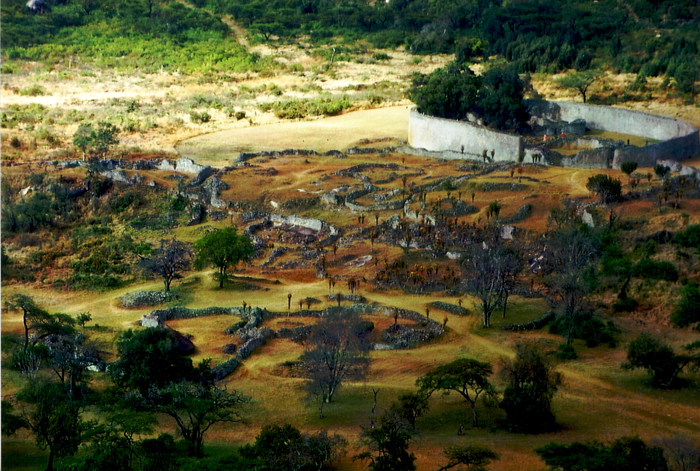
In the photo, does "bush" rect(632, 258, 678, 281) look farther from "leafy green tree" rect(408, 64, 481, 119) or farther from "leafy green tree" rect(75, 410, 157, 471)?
"leafy green tree" rect(408, 64, 481, 119)

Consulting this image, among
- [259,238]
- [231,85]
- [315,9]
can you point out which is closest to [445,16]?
[315,9]

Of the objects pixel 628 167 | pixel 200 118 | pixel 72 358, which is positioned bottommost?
pixel 72 358

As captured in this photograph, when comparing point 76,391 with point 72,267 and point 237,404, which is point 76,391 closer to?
point 237,404

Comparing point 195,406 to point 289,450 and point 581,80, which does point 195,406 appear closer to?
point 289,450

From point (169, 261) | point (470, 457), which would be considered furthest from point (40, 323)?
point (470, 457)

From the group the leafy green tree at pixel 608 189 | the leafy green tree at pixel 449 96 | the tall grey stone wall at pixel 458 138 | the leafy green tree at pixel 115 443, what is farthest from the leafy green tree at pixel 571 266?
the leafy green tree at pixel 449 96

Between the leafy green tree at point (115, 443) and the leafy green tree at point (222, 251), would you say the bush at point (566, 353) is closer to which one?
the leafy green tree at point (115, 443)
